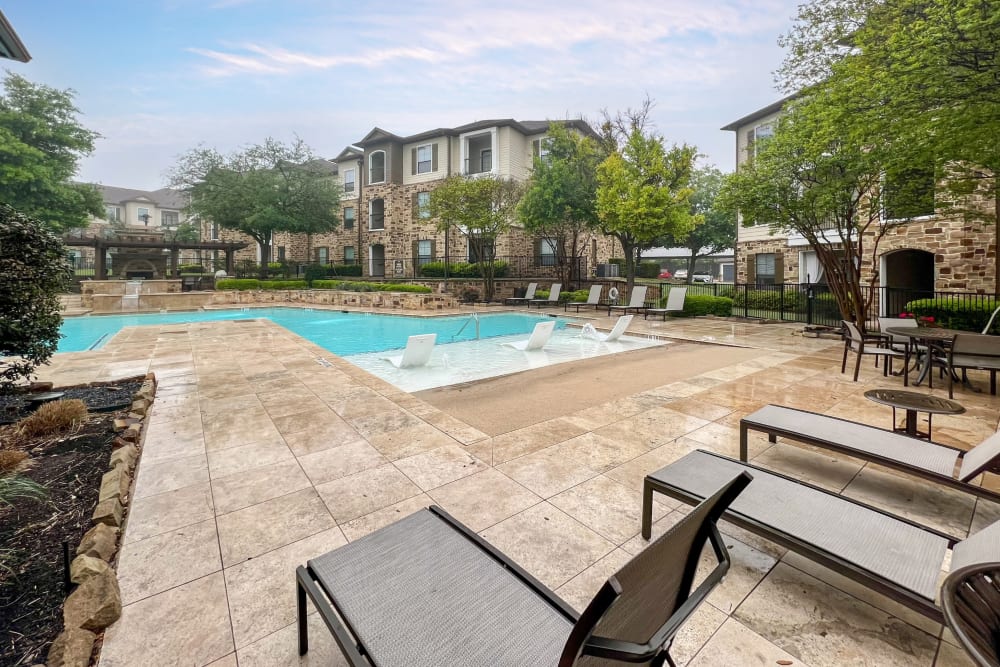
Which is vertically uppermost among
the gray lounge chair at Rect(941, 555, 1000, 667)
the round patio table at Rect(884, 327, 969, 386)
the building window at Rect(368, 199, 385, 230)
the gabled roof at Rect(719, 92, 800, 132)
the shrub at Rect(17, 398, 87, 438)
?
the gabled roof at Rect(719, 92, 800, 132)

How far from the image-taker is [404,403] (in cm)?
495

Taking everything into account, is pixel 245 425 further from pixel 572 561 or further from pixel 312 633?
pixel 572 561

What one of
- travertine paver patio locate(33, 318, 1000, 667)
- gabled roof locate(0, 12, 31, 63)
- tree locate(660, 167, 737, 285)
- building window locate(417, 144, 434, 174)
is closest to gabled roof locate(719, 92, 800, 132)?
tree locate(660, 167, 737, 285)

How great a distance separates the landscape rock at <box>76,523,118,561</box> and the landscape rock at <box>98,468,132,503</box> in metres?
0.34

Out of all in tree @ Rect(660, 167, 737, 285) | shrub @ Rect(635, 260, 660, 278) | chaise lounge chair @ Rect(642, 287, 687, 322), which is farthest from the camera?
shrub @ Rect(635, 260, 660, 278)

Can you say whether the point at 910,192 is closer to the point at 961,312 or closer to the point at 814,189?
the point at 814,189

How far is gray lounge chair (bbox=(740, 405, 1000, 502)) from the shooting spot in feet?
7.71

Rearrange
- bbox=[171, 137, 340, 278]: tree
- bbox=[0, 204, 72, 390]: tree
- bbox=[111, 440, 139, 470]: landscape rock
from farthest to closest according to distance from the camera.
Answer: bbox=[171, 137, 340, 278]: tree → bbox=[0, 204, 72, 390]: tree → bbox=[111, 440, 139, 470]: landscape rock

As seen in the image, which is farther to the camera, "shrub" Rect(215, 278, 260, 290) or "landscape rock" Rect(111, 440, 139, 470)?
"shrub" Rect(215, 278, 260, 290)

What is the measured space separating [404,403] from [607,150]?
1739 centimetres

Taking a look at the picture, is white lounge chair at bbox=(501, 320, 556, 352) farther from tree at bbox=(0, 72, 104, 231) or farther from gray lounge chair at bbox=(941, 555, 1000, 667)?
tree at bbox=(0, 72, 104, 231)

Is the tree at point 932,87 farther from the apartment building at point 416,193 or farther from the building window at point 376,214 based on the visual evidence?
the building window at point 376,214

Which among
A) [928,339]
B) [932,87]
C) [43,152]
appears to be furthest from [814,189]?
[43,152]

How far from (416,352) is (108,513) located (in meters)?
5.17
